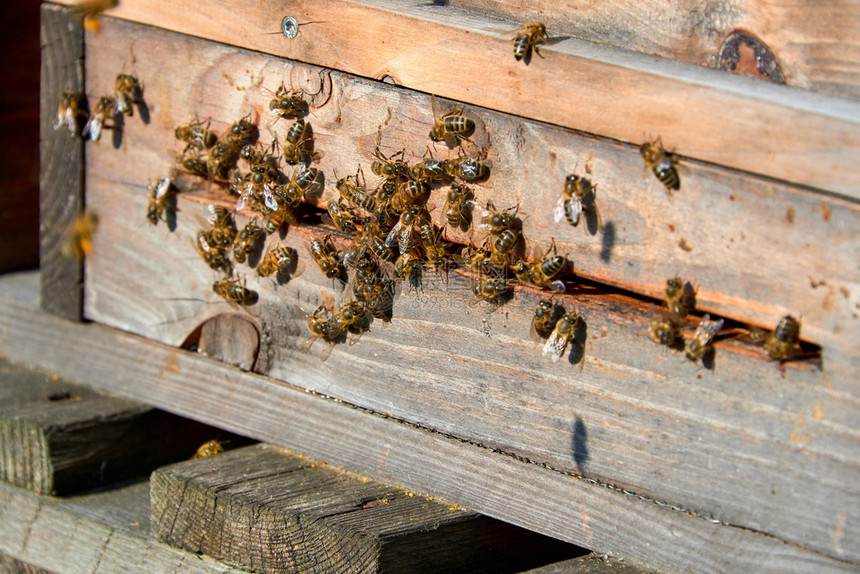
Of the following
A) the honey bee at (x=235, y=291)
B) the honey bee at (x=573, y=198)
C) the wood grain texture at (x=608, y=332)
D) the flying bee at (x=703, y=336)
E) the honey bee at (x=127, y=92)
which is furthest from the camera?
the honey bee at (x=127, y=92)

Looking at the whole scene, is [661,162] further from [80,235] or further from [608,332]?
[80,235]

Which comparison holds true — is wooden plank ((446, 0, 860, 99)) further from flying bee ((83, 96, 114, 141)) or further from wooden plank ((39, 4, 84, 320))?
wooden plank ((39, 4, 84, 320))

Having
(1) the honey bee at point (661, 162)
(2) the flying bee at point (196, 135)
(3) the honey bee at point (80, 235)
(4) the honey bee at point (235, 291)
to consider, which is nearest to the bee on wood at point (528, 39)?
(1) the honey bee at point (661, 162)

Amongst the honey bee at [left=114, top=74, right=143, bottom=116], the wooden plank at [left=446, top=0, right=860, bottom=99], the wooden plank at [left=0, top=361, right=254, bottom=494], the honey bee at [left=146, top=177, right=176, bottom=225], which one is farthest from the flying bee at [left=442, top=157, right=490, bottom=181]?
the wooden plank at [left=0, top=361, right=254, bottom=494]

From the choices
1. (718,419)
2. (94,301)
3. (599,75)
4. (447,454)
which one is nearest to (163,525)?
(447,454)

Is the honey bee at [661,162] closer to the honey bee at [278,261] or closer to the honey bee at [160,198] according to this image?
the honey bee at [278,261]

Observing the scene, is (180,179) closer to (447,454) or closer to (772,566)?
(447,454)
